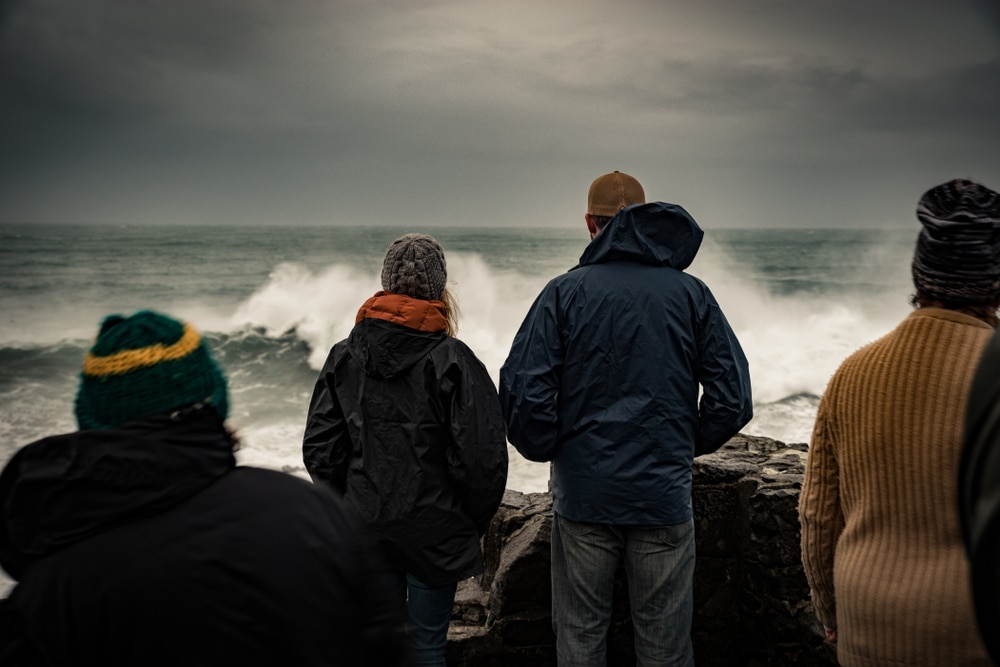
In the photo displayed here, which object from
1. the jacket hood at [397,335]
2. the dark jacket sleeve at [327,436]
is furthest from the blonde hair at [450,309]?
the dark jacket sleeve at [327,436]

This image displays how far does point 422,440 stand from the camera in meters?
2.54

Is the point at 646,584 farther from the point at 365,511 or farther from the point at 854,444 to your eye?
the point at 854,444

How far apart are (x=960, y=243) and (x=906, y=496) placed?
529 millimetres

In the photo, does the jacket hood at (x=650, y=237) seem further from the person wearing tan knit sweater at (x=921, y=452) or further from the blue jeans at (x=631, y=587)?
the person wearing tan knit sweater at (x=921, y=452)

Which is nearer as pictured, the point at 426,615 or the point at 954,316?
the point at 954,316

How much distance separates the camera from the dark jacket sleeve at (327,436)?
8.81 ft

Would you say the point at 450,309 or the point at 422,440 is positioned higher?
the point at 450,309

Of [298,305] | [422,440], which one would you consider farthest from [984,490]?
[298,305]

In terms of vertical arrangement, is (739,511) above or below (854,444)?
below

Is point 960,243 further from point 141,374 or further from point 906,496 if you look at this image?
point 141,374

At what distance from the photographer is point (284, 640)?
1207mm

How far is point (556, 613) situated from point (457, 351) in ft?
3.37

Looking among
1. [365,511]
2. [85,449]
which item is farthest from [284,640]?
[365,511]

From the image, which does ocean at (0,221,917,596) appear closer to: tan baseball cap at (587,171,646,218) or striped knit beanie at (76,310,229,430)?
tan baseball cap at (587,171,646,218)
